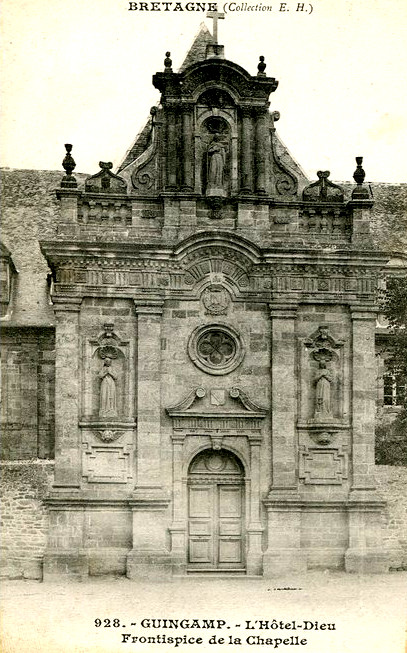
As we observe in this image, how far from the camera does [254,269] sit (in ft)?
65.9

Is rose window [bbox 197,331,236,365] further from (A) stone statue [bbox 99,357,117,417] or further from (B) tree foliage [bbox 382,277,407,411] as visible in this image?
(B) tree foliage [bbox 382,277,407,411]

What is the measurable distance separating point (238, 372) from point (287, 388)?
109 cm

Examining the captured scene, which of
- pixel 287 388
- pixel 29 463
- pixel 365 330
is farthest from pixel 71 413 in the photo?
pixel 365 330

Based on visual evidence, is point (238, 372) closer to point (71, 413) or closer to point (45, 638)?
point (71, 413)

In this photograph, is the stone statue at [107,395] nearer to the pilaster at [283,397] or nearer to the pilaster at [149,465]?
the pilaster at [149,465]

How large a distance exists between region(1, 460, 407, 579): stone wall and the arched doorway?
3.09 meters

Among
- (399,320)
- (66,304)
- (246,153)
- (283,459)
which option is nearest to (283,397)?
(283,459)

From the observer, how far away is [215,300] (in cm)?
2005

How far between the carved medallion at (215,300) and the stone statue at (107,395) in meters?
2.50

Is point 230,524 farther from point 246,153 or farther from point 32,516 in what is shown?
point 246,153

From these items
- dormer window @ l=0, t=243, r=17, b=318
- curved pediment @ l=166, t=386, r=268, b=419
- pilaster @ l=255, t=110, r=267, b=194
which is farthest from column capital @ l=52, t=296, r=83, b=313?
dormer window @ l=0, t=243, r=17, b=318

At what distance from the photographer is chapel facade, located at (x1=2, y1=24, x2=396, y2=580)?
19469mm

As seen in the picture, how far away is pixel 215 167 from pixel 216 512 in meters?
7.36

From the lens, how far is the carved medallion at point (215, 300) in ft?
65.7
